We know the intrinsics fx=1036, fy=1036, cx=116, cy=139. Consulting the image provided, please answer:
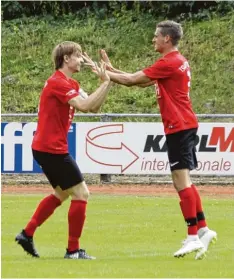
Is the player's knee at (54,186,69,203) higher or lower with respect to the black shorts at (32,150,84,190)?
lower

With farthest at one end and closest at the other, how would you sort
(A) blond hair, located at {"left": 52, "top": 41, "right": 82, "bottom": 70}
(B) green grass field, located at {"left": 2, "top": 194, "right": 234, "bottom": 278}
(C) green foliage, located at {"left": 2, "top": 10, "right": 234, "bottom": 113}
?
1. (C) green foliage, located at {"left": 2, "top": 10, "right": 234, "bottom": 113}
2. (A) blond hair, located at {"left": 52, "top": 41, "right": 82, "bottom": 70}
3. (B) green grass field, located at {"left": 2, "top": 194, "right": 234, "bottom": 278}

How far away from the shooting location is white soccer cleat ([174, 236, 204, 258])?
1027 cm

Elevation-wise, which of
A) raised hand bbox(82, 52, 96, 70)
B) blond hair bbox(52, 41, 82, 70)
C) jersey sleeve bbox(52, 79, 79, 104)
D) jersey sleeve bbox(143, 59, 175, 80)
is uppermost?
blond hair bbox(52, 41, 82, 70)

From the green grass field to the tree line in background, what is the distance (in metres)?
15.4

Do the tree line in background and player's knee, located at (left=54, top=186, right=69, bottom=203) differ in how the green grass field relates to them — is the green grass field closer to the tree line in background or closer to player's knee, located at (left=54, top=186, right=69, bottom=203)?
player's knee, located at (left=54, top=186, right=69, bottom=203)

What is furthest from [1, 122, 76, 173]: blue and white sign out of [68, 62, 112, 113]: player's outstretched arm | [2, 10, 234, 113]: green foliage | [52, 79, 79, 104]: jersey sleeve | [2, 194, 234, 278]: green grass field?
[68, 62, 112, 113]: player's outstretched arm

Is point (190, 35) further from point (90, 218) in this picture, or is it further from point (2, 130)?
point (90, 218)

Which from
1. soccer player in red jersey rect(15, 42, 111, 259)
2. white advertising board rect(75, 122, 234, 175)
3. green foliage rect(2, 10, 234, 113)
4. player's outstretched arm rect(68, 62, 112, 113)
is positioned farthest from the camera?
green foliage rect(2, 10, 234, 113)

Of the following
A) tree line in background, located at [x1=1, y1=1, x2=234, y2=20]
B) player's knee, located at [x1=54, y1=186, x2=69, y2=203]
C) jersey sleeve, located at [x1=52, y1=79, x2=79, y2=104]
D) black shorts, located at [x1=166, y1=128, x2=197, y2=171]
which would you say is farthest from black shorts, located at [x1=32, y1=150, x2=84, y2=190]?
tree line in background, located at [x1=1, y1=1, x2=234, y2=20]

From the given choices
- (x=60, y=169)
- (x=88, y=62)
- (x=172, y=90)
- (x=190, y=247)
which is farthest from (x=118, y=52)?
(x=190, y=247)

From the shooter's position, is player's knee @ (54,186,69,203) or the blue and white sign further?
the blue and white sign

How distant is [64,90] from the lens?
10297mm

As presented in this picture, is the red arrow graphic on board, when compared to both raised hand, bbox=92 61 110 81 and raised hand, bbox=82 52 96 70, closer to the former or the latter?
raised hand, bbox=82 52 96 70

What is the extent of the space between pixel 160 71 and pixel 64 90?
1046mm
